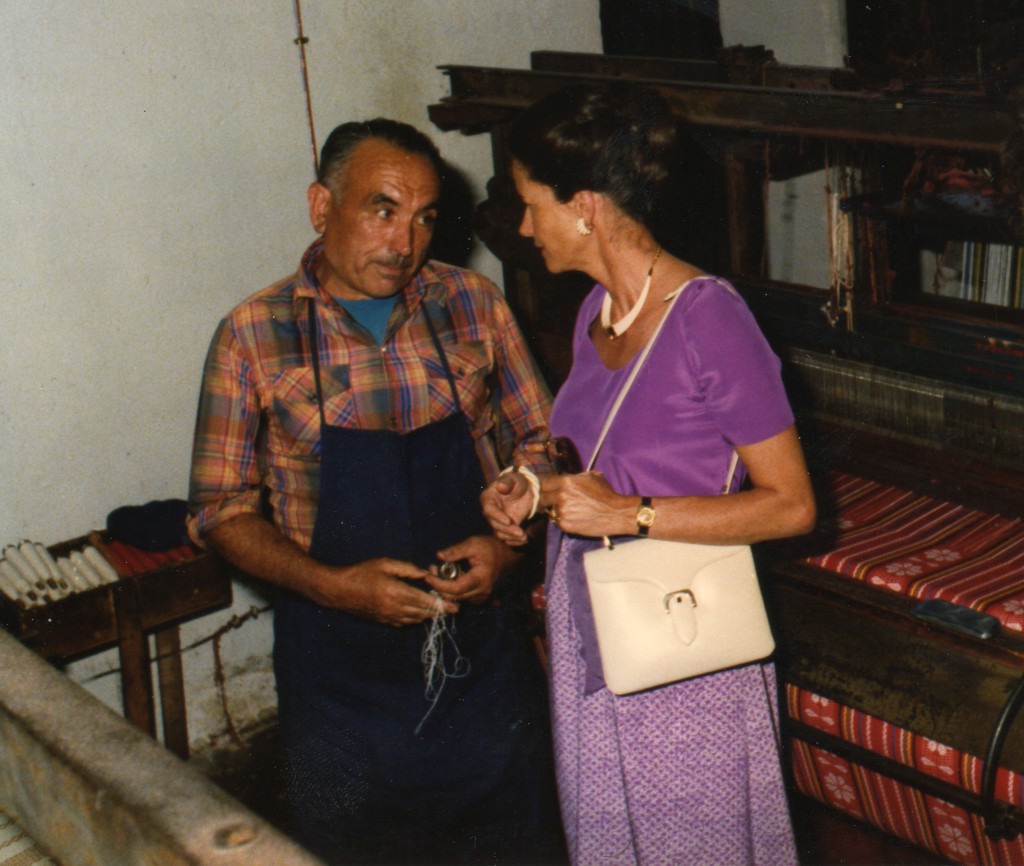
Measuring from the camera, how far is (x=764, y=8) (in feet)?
16.9

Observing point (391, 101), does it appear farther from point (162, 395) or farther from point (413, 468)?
point (413, 468)

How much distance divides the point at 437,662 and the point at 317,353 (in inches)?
30.0

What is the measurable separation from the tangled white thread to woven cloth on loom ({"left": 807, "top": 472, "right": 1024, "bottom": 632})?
0.90 meters

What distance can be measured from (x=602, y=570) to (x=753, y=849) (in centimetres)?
72

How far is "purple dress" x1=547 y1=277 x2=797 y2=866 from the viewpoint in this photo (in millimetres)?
2031

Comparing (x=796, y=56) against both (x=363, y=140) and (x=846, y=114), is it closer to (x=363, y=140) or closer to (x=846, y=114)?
(x=846, y=114)

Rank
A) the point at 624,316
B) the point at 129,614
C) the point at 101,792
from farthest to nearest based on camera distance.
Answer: the point at 129,614 → the point at 624,316 → the point at 101,792

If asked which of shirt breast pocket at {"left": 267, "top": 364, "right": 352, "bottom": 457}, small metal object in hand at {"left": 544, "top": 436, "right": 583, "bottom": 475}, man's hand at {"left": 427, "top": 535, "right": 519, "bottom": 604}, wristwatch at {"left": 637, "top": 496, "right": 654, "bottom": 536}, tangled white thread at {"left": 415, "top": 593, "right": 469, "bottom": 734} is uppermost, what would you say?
shirt breast pocket at {"left": 267, "top": 364, "right": 352, "bottom": 457}

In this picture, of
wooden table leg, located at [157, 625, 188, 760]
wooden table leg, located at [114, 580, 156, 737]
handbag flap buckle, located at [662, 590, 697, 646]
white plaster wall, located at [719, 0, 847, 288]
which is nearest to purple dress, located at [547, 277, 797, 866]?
handbag flap buckle, located at [662, 590, 697, 646]

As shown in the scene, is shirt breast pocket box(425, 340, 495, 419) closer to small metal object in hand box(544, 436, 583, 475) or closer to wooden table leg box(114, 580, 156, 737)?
small metal object in hand box(544, 436, 583, 475)

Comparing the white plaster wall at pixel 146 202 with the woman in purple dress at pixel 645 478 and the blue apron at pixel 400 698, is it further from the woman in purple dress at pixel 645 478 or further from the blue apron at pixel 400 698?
the woman in purple dress at pixel 645 478

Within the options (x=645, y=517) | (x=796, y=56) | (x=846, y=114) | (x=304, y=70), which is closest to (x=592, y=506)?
(x=645, y=517)

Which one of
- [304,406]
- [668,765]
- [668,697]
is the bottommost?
[668,765]

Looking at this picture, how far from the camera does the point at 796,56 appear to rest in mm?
5312
